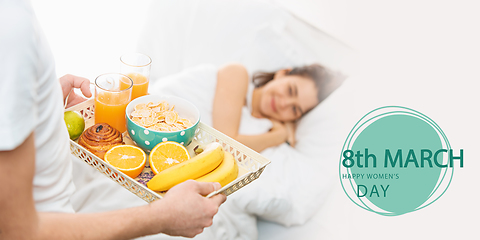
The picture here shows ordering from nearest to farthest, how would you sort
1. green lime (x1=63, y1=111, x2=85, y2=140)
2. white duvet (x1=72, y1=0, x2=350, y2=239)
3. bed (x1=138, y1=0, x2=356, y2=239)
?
green lime (x1=63, y1=111, x2=85, y2=140), white duvet (x1=72, y1=0, x2=350, y2=239), bed (x1=138, y1=0, x2=356, y2=239)

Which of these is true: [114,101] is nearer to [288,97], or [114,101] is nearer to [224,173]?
[224,173]

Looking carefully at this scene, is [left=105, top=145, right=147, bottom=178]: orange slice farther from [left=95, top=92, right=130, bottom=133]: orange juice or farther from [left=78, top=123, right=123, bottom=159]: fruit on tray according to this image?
[left=95, top=92, right=130, bottom=133]: orange juice

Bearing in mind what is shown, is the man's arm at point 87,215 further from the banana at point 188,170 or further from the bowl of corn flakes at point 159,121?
the bowl of corn flakes at point 159,121

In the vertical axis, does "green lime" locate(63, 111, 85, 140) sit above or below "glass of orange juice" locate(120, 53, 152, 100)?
below

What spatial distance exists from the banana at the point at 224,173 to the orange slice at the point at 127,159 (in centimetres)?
15

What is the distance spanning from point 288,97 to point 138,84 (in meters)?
1.01

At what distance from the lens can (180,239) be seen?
113 cm

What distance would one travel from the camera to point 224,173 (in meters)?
0.94

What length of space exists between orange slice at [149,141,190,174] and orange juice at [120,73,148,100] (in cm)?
26

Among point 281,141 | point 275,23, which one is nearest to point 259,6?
point 275,23

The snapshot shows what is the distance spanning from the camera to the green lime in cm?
101

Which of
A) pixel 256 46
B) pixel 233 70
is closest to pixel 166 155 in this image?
pixel 233 70

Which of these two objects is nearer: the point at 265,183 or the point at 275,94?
the point at 265,183

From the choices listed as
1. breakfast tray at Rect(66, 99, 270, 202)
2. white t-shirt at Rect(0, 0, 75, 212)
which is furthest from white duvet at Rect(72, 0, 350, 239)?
white t-shirt at Rect(0, 0, 75, 212)
